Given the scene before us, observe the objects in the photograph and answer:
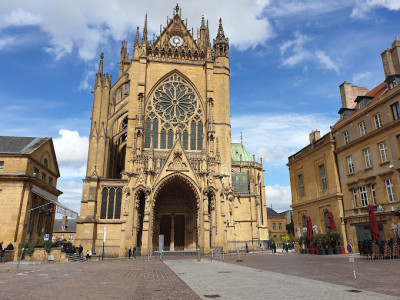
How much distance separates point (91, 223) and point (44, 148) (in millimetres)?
9199

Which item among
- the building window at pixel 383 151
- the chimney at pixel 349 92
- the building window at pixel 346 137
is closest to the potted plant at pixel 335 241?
the building window at pixel 383 151

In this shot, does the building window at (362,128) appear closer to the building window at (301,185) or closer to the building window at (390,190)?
the building window at (390,190)

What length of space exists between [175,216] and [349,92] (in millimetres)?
24172

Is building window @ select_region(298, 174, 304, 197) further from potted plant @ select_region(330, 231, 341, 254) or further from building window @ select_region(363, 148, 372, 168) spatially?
building window @ select_region(363, 148, 372, 168)

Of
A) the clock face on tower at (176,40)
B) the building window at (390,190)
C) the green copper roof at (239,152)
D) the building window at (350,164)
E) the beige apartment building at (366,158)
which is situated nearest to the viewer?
the building window at (390,190)

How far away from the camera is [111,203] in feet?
109

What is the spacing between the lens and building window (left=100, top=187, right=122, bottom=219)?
108 ft

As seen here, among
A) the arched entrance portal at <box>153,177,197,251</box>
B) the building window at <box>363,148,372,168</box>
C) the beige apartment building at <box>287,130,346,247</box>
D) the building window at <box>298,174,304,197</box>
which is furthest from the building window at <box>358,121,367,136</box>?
the arched entrance portal at <box>153,177,197,251</box>

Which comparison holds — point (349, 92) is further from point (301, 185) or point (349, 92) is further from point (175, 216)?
point (175, 216)

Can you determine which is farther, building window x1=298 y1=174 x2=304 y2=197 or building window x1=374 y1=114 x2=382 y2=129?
building window x1=298 y1=174 x2=304 y2=197

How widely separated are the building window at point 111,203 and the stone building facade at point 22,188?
5.43 metres

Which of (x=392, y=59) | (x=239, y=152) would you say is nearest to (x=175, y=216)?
(x=392, y=59)

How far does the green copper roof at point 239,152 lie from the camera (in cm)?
6436

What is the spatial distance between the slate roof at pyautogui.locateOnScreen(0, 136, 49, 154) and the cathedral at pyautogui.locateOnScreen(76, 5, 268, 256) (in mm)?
6516
